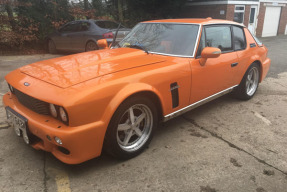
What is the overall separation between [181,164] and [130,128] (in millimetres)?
698

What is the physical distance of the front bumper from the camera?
2168mm

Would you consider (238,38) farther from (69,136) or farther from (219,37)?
(69,136)

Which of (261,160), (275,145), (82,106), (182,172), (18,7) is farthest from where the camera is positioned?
(18,7)

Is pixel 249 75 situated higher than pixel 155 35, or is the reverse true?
pixel 155 35

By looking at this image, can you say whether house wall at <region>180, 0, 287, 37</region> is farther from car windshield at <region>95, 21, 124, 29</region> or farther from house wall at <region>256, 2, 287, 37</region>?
car windshield at <region>95, 21, 124, 29</region>

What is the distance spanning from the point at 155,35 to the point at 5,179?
2.63 m

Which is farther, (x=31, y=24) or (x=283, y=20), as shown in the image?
(x=283, y=20)

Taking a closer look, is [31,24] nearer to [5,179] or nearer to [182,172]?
[5,179]

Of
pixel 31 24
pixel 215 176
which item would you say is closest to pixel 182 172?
pixel 215 176

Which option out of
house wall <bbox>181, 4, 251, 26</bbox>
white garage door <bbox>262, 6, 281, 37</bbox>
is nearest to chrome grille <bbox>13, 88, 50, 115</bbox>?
house wall <bbox>181, 4, 251, 26</bbox>

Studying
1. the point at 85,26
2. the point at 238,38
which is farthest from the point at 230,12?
the point at 238,38

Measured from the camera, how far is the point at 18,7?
34.6 ft

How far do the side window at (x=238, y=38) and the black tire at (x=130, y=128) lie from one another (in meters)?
2.16

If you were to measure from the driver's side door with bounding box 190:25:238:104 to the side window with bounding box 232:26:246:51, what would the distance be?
0.46 ft
